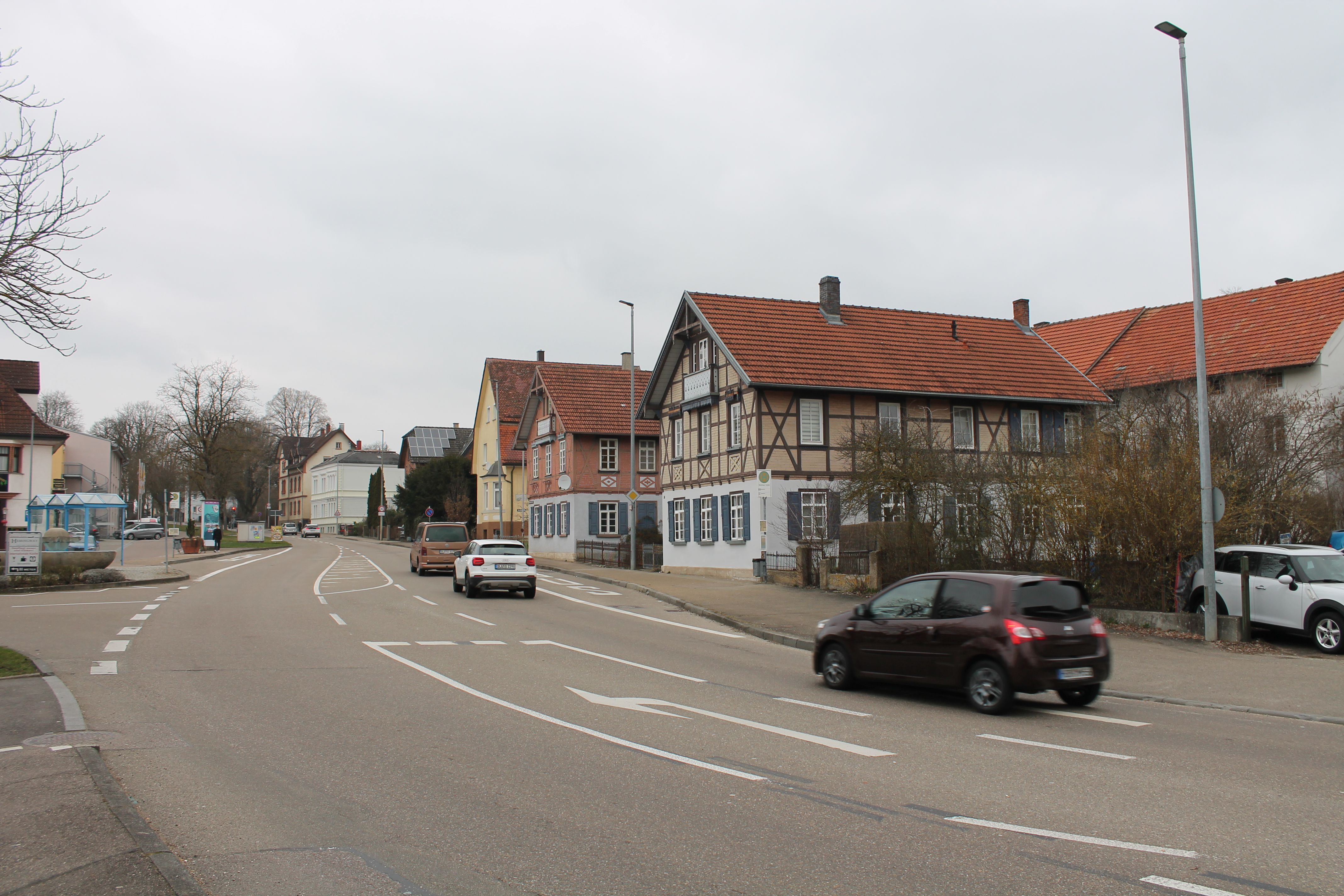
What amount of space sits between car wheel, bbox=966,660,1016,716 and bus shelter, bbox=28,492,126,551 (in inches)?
1353

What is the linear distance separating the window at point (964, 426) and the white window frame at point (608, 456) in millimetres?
19078

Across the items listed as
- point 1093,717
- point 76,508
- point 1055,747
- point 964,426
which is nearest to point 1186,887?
point 1055,747

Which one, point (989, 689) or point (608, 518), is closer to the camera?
point (989, 689)

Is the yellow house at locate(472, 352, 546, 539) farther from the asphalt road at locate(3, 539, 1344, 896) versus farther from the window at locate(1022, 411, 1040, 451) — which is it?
the asphalt road at locate(3, 539, 1344, 896)

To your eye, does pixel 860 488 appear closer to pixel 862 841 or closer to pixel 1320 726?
pixel 1320 726

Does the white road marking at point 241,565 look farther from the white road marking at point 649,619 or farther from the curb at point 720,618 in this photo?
the curb at point 720,618

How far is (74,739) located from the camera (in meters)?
8.48

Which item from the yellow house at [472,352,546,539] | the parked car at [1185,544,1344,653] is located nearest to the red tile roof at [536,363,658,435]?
the yellow house at [472,352,546,539]

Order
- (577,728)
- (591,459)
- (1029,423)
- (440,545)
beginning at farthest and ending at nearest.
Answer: (591,459) < (1029,423) < (440,545) < (577,728)

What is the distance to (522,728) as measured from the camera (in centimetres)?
931

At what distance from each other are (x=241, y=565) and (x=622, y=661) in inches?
1305

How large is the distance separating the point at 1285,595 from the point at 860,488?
11879 millimetres

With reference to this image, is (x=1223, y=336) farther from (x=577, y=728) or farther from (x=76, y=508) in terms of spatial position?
(x=76, y=508)

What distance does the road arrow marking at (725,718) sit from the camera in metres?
8.59
